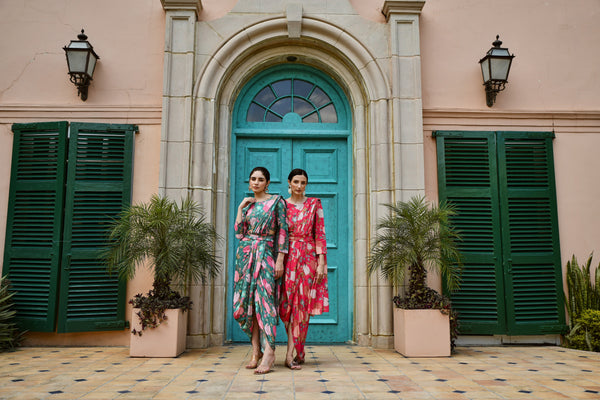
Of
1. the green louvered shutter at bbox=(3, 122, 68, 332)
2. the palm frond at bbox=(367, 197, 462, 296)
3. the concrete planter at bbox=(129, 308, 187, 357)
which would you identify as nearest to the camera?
the concrete planter at bbox=(129, 308, 187, 357)

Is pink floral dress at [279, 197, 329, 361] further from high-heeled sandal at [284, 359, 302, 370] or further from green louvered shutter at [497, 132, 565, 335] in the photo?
green louvered shutter at [497, 132, 565, 335]

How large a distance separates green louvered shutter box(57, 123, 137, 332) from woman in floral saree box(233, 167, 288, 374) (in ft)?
6.60

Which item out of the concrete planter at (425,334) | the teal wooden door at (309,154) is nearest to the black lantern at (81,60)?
the teal wooden door at (309,154)

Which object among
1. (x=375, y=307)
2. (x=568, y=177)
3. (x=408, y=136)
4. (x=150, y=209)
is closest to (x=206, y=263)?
(x=150, y=209)

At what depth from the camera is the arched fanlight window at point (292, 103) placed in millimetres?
6168

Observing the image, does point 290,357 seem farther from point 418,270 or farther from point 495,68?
point 495,68

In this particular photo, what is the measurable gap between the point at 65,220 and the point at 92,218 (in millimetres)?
306

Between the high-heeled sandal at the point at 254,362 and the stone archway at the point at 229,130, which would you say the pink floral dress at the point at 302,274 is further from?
the stone archway at the point at 229,130

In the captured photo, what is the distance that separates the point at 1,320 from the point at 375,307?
13.8 ft

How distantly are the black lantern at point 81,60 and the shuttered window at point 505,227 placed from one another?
14.3ft

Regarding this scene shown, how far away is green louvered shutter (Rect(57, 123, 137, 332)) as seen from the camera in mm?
5312

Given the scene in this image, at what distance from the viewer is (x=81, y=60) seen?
5566 millimetres

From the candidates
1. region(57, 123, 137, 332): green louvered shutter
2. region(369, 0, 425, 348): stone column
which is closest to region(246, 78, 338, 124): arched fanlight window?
region(369, 0, 425, 348): stone column

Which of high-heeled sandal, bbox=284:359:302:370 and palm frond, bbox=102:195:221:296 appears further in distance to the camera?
palm frond, bbox=102:195:221:296
